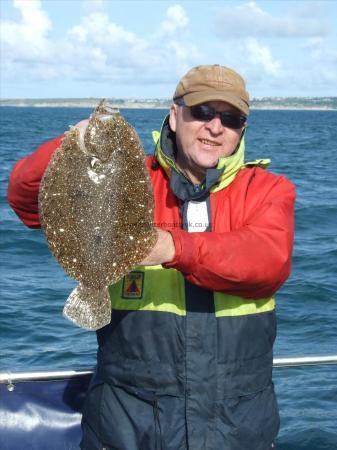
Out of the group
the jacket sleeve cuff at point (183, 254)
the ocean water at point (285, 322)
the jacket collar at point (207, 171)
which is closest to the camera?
the jacket sleeve cuff at point (183, 254)

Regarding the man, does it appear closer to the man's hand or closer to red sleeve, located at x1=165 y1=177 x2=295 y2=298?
red sleeve, located at x1=165 y1=177 x2=295 y2=298

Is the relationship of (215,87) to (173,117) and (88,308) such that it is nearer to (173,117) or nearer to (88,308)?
(173,117)

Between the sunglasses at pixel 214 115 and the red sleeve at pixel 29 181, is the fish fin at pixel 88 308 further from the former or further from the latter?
the sunglasses at pixel 214 115

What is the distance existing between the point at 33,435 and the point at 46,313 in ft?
20.7

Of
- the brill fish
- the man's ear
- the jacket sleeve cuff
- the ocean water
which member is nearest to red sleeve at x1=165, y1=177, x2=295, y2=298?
the jacket sleeve cuff

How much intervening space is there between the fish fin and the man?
1.17ft

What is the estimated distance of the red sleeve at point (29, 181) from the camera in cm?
360

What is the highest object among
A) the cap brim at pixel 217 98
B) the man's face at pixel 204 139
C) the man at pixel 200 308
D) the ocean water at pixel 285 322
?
the cap brim at pixel 217 98

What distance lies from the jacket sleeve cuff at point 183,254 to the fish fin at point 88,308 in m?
0.34

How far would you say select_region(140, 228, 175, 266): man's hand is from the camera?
3432mm

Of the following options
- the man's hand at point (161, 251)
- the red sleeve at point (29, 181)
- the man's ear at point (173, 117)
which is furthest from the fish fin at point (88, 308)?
the man's ear at point (173, 117)

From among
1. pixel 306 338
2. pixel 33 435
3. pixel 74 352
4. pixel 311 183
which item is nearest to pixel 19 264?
pixel 74 352

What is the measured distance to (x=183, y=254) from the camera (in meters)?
3.46

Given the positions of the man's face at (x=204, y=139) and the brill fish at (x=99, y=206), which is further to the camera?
the man's face at (x=204, y=139)
